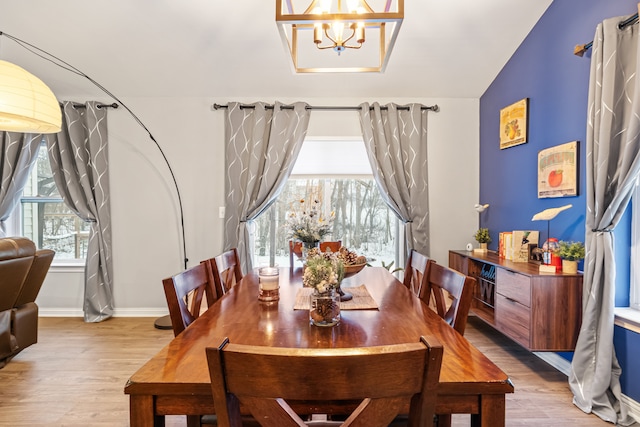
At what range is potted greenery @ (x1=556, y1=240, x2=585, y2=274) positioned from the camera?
2.30m

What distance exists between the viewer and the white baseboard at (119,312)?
3.79 meters

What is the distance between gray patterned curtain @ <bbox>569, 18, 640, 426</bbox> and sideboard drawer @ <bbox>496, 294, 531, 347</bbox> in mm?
304

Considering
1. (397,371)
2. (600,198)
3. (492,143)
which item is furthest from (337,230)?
(397,371)

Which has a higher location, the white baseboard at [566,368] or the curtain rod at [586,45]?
the curtain rod at [586,45]

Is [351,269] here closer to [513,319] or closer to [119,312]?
[513,319]

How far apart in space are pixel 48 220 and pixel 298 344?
13.8 feet

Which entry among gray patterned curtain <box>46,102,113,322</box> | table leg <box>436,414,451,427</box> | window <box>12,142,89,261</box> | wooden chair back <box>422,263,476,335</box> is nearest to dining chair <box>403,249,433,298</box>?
wooden chair back <box>422,263,476,335</box>

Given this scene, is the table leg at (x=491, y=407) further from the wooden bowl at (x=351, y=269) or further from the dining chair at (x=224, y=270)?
the dining chair at (x=224, y=270)

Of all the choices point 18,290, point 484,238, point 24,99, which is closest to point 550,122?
point 484,238

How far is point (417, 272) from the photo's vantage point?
6.70ft

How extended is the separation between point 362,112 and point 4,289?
11.0 ft

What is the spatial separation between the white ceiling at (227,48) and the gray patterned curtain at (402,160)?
0.25 m

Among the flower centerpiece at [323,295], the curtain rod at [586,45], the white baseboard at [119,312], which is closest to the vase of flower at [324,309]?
the flower centerpiece at [323,295]

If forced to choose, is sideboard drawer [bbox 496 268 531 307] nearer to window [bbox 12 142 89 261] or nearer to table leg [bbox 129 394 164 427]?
table leg [bbox 129 394 164 427]
